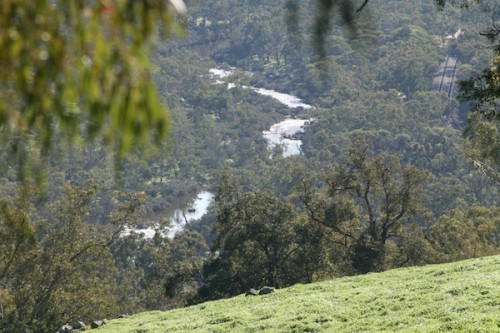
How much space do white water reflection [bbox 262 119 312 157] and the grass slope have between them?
5946 centimetres

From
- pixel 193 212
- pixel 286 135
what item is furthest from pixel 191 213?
pixel 286 135

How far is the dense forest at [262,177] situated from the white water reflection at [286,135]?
36 cm

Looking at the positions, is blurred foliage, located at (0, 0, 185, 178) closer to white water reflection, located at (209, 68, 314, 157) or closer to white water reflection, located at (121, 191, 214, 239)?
white water reflection, located at (121, 191, 214, 239)

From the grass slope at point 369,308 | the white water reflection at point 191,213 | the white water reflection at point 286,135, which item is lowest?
the white water reflection at point 191,213

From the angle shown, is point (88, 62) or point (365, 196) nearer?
point (88, 62)

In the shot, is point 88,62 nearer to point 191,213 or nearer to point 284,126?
point 191,213

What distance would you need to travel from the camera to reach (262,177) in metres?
64.9

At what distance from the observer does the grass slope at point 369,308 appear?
31.1 ft

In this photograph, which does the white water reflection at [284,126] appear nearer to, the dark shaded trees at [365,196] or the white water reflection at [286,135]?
the white water reflection at [286,135]

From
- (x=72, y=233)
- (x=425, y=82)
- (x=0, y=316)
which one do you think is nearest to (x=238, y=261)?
(x=72, y=233)

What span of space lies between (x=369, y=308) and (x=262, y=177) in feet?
176

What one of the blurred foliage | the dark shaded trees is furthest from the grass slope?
the dark shaded trees

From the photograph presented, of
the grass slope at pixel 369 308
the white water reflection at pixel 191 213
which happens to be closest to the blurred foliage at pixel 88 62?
the grass slope at pixel 369 308

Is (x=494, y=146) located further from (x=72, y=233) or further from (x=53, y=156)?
(x=53, y=156)
